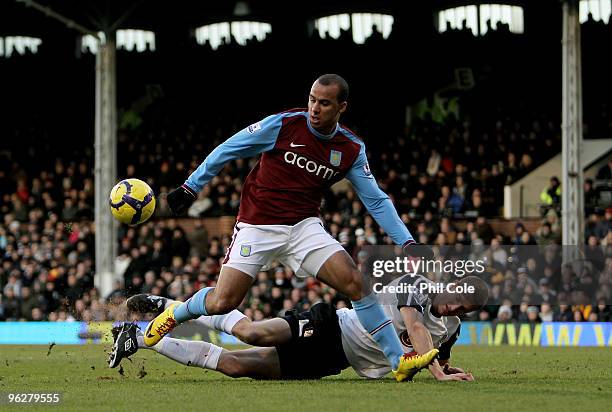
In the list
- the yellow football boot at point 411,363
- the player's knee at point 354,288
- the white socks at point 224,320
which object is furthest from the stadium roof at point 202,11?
the yellow football boot at point 411,363

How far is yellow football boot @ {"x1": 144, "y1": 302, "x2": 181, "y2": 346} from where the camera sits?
9.74 meters

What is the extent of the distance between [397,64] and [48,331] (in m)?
17.5

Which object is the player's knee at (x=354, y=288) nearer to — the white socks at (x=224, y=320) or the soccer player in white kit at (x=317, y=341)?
the soccer player in white kit at (x=317, y=341)

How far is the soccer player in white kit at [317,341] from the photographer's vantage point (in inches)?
384

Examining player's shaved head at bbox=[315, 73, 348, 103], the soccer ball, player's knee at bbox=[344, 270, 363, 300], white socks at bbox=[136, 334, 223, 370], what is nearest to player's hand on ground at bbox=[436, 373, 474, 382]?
player's knee at bbox=[344, 270, 363, 300]

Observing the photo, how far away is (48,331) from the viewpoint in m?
21.2

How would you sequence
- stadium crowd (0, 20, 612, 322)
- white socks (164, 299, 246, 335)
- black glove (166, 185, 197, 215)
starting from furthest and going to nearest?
1. stadium crowd (0, 20, 612, 322)
2. white socks (164, 299, 246, 335)
3. black glove (166, 185, 197, 215)

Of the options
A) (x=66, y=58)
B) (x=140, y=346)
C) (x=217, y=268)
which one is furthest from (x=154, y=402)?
(x=66, y=58)

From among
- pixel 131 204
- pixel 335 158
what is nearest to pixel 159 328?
pixel 131 204

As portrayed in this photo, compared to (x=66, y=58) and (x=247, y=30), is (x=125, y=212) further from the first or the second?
(x=66, y=58)

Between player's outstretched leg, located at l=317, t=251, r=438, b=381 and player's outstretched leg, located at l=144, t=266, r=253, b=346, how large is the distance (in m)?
0.66

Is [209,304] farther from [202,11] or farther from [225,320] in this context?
[202,11]

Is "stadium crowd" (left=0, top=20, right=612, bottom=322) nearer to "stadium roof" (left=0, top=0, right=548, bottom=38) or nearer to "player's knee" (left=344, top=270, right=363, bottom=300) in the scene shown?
"stadium roof" (left=0, top=0, right=548, bottom=38)

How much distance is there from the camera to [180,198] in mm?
9352
